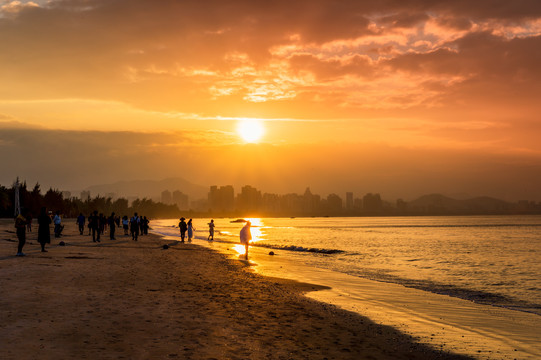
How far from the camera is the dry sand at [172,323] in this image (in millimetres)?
8703

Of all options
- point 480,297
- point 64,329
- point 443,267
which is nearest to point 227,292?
point 64,329

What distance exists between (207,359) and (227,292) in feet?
26.7

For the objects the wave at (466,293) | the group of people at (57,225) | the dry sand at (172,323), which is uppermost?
the group of people at (57,225)

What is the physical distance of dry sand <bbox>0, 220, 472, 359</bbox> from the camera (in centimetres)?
870

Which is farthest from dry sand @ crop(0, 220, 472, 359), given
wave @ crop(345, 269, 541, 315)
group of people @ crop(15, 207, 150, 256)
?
wave @ crop(345, 269, 541, 315)

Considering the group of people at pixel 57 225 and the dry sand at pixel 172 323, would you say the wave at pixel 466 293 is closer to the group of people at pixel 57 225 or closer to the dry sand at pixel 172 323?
the dry sand at pixel 172 323

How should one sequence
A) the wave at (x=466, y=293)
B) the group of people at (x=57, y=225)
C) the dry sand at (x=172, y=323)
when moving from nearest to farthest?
A: the dry sand at (x=172, y=323), the wave at (x=466, y=293), the group of people at (x=57, y=225)

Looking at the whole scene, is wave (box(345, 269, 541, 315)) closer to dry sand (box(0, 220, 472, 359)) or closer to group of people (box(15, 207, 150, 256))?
dry sand (box(0, 220, 472, 359))

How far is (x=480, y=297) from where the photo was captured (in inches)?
806

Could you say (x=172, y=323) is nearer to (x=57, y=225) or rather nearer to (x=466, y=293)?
(x=466, y=293)

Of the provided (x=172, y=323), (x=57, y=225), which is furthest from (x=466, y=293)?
(x=57, y=225)

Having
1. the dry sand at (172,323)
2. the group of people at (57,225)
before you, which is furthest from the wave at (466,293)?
the group of people at (57,225)

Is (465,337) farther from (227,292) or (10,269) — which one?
(10,269)

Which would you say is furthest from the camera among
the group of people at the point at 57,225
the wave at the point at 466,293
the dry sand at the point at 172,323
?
the group of people at the point at 57,225
